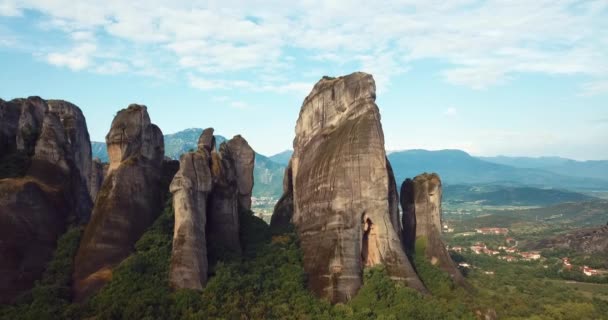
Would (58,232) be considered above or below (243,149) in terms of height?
below

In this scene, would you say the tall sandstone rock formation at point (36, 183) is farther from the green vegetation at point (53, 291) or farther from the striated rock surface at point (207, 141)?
the striated rock surface at point (207, 141)

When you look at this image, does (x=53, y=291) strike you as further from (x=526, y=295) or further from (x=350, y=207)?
(x=526, y=295)

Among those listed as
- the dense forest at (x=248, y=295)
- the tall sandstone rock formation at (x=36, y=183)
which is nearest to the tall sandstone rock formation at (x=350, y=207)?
the dense forest at (x=248, y=295)

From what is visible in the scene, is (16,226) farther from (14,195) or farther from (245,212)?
(245,212)

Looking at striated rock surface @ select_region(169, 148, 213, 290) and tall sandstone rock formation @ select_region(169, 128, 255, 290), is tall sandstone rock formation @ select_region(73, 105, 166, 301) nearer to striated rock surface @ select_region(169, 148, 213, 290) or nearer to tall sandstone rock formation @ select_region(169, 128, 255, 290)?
striated rock surface @ select_region(169, 148, 213, 290)

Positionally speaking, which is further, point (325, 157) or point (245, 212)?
point (245, 212)

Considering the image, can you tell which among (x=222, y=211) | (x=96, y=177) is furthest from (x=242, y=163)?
(x=96, y=177)

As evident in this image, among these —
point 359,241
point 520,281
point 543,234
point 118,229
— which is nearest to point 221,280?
point 118,229
